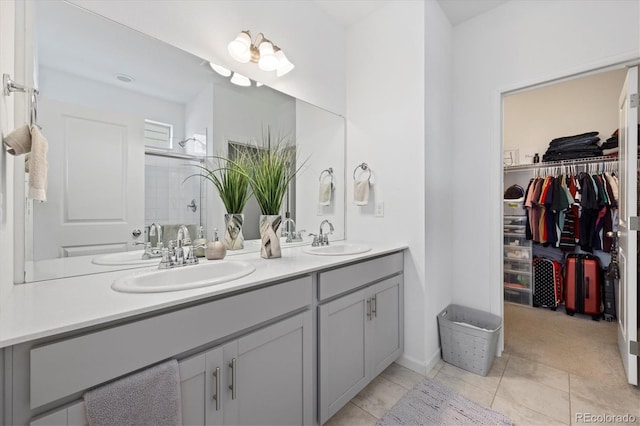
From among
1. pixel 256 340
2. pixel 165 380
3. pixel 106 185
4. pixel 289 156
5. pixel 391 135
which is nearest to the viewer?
pixel 165 380

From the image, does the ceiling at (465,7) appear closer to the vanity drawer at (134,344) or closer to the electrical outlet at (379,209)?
the electrical outlet at (379,209)

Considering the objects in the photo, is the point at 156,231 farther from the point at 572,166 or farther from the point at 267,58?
the point at 572,166

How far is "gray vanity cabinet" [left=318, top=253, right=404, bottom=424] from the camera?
54.6 inches

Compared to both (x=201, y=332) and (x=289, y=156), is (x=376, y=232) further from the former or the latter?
(x=201, y=332)

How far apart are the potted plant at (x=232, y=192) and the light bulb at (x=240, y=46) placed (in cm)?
57

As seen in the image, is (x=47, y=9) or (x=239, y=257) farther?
(x=239, y=257)

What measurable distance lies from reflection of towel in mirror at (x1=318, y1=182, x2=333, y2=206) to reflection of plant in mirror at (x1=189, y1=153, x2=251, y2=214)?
2.29 feet

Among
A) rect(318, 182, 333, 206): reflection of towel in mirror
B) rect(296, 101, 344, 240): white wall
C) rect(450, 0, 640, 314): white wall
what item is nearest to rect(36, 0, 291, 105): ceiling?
rect(296, 101, 344, 240): white wall

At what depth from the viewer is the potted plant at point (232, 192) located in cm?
Result: 165

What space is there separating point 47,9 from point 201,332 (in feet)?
4.62

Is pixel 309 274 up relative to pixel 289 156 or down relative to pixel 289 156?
down

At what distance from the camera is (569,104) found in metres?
3.28

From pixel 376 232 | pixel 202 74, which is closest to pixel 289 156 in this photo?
pixel 202 74

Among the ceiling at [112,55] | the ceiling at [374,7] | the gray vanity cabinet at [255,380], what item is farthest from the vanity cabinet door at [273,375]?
the ceiling at [374,7]
